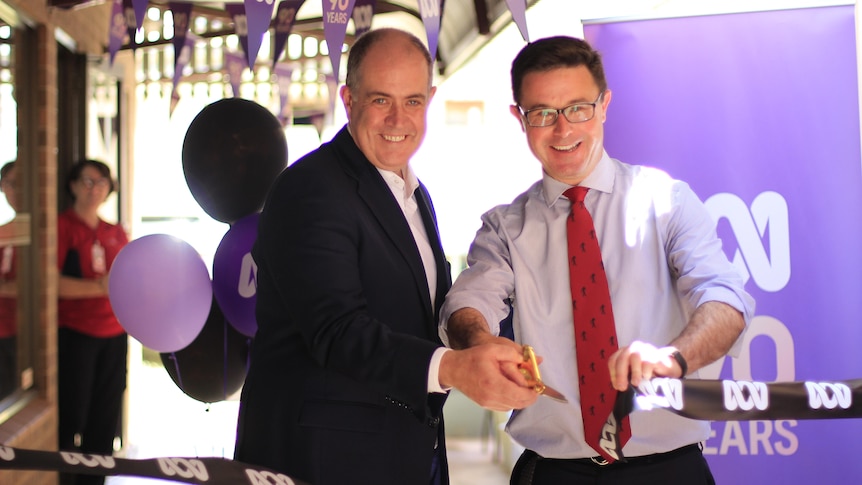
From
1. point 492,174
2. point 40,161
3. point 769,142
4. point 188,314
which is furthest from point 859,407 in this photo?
point 492,174

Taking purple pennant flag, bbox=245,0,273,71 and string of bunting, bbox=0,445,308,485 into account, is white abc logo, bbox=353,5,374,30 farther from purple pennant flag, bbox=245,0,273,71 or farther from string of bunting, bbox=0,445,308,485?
string of bunting, bbox=0,445,308,485

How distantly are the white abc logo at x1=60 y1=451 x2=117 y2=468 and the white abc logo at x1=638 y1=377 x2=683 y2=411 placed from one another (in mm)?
968

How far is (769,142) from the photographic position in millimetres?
2402

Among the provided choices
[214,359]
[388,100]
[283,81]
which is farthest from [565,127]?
[283,81]

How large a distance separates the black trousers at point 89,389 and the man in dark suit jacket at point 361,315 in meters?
2.80

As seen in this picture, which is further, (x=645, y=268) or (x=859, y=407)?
(x=645, y=268)

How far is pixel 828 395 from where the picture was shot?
4.89ft

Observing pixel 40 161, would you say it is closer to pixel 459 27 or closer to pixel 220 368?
pixel 220 368

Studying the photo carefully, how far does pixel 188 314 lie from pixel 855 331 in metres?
2.37

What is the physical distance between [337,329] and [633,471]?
0.64m

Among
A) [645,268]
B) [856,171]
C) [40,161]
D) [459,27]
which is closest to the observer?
[645,268]

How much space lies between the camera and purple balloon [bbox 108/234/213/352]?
10.6 ft

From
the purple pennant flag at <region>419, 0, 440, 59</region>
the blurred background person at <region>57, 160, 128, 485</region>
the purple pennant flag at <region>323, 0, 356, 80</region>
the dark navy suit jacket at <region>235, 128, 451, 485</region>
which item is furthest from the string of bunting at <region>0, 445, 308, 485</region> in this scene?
the blurred background person at <region>57, 160, 128, 485</region>

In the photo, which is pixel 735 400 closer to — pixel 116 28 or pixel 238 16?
pixel 116 28
